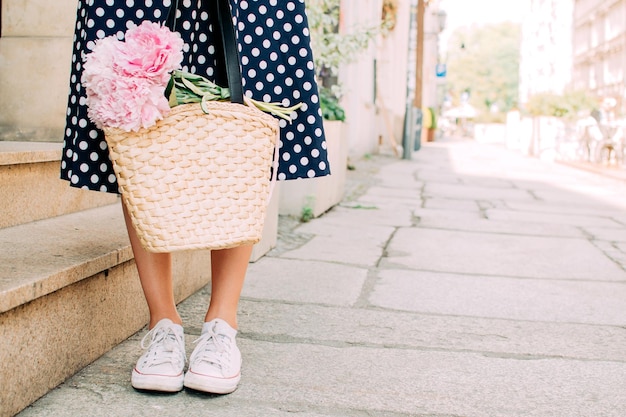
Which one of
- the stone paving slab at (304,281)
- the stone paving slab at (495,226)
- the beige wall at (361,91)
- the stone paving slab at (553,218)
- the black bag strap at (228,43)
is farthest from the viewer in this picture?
the beige wall at (361,91)

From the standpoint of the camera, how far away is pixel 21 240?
1930mm

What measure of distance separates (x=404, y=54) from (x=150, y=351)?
1626cm

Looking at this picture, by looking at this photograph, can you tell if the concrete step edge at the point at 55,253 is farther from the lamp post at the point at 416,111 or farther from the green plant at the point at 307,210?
the lamp post at the point at 416,111

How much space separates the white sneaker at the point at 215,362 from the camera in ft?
5.44

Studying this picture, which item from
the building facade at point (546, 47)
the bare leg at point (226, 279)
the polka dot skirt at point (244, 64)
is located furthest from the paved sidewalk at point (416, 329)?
the building facade at point (546, 47)

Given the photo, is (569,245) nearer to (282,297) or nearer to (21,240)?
(282,297)

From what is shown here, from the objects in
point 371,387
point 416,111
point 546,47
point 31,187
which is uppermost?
point 546,47

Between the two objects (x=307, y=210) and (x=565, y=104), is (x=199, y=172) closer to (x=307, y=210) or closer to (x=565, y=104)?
(x=307, y=210)

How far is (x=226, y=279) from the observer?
69.8 inches

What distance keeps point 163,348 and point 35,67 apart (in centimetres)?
146

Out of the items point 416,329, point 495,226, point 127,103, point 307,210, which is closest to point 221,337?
point 127,103

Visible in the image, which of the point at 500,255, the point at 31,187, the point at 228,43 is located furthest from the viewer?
the point at 500,255

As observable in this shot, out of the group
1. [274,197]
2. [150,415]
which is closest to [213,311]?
[150,415]

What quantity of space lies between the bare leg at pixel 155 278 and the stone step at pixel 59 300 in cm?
14
